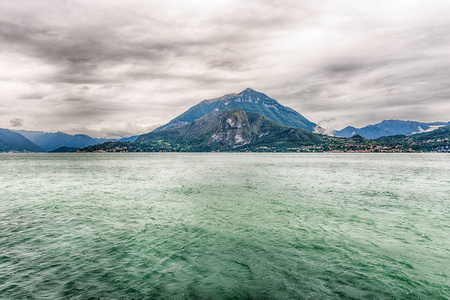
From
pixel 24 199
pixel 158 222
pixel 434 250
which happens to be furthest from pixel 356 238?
pixel 24 199

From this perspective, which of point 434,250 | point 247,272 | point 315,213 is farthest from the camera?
point 315,213

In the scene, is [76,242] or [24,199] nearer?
[76,242]

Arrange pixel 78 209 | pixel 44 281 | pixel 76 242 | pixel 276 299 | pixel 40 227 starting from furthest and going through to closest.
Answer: pixel 78 209 → pixel 40 227 → pixel 76 242 → pixel 44 281 → pixel 276 299

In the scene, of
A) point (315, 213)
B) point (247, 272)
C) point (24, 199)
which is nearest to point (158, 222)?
point (247, 272)

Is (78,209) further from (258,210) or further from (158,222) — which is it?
(258,210)

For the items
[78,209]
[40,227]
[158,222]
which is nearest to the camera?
[40,227]

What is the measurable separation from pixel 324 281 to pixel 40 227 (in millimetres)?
28253

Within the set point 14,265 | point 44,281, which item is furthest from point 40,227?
point 44,281

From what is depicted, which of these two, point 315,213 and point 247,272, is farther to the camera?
point 315,213

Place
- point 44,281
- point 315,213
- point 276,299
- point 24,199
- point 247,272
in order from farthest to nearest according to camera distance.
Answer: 1. point 24,199
2. point 315,213
3. point 247,272
4. point 44,281
5. point 276,299

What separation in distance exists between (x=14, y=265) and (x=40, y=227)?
1081 cm

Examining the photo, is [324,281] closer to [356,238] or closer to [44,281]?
[356,238]

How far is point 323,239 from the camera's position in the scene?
914 inches

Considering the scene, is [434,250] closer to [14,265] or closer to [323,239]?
[323,239]
